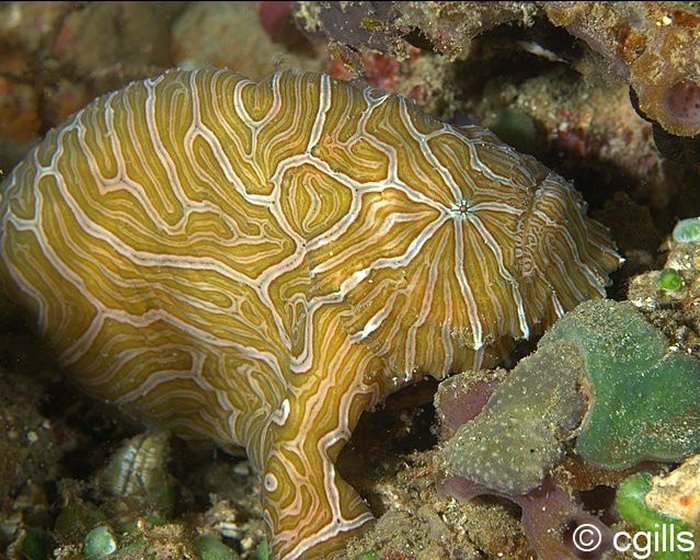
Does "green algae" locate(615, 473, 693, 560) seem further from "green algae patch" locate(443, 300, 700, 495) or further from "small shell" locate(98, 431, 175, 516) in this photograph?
"small shell" locate(98, 431, 175, 516)

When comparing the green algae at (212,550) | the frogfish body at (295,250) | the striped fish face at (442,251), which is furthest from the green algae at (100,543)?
the striped fish face at (442,251)

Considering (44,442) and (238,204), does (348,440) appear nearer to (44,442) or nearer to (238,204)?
(238,204)

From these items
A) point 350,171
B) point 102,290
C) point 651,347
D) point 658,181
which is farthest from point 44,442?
point 658,181

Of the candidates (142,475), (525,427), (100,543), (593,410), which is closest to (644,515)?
(593,410)

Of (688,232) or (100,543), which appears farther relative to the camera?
(688,232)

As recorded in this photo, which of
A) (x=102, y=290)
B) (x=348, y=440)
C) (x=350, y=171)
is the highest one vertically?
(x=350, y=171)

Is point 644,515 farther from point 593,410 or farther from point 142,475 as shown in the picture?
point 142,475

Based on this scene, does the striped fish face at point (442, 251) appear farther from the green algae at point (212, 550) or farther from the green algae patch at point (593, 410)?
the green algae at point (212, 550)
